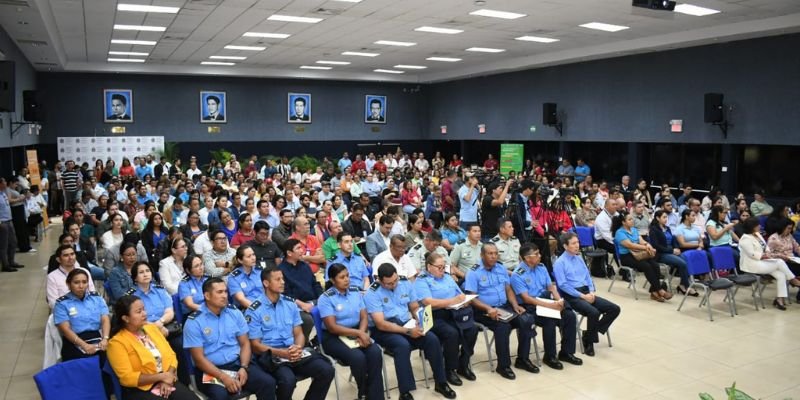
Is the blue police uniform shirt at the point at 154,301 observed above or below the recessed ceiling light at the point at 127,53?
below

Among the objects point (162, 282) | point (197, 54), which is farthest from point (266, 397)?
point (197, 54)

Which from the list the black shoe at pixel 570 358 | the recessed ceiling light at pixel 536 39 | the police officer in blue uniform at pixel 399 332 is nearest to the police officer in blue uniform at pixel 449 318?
the police officer in blue uniform at pixel 399 332

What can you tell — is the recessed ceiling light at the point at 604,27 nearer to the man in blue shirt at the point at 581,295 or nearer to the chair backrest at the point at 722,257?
the chair backrest at the point at 722,257

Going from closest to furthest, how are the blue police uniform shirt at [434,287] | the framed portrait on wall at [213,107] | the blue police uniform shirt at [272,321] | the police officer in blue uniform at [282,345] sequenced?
the police officer in blue uniform at [282,345] < the blue police uniform shirt at [272,321] < the blue police uniform shirt at [434,287] < the framed portrait on wall at [213,107]

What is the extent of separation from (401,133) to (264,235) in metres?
19.3

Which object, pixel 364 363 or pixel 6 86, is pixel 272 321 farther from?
pixel 6 86

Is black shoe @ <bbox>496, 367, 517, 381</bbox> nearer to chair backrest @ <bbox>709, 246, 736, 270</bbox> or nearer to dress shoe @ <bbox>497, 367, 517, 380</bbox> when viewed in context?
dress shoe @ <bbox>497, 367, 517, 380</bbox>

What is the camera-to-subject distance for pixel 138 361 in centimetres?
429

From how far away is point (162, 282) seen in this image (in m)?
6.50

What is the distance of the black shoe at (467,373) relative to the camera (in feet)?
19.5

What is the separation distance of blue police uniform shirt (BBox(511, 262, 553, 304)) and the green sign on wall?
14740 mm

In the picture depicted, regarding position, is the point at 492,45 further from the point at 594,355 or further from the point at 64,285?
the point at 64,285

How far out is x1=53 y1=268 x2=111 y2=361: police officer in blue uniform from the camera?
16.7 ft

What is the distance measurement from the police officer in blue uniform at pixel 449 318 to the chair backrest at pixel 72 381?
287 centimetres
